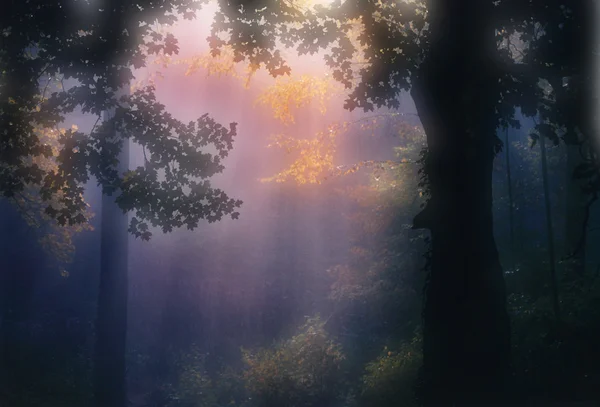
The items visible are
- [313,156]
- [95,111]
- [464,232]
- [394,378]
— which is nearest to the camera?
[464,232]

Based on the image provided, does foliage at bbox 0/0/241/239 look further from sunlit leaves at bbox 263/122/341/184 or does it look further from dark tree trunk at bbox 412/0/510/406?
dark tree trunk at bbox 412/0/510/406

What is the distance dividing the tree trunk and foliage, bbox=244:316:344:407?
3388mm

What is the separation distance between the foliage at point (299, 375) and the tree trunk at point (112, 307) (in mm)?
3388

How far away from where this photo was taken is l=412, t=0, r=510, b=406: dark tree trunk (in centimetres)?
679

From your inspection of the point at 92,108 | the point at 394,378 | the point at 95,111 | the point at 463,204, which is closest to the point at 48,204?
the point at 95,111

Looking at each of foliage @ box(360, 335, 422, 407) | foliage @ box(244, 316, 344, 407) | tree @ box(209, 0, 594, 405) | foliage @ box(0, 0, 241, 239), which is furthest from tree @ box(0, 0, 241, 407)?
foliage @ box(244, 316, 344, 407)

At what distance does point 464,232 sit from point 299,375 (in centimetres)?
795

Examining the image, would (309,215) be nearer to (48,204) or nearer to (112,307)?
(48,204)

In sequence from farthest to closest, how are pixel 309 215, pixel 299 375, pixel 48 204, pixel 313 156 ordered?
pixel 309 215
pixel 48 204
pixel 299 375
pixel 313 156

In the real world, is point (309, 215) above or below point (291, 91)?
below

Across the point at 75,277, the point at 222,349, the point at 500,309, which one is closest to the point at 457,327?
the point at 500,309

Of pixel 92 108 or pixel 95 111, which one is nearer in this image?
pixel 92 108

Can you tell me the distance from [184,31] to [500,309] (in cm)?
1640

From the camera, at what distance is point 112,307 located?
523 inches
